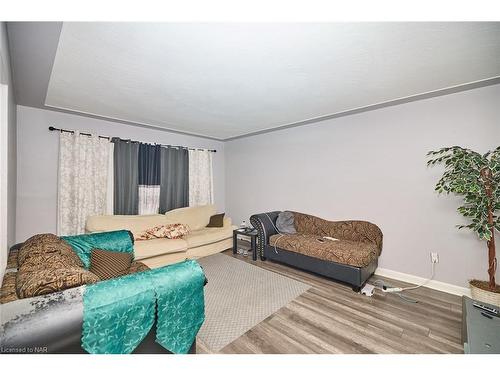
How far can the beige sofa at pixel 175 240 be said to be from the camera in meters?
3.08

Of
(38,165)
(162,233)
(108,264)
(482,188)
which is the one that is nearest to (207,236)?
(162,233)

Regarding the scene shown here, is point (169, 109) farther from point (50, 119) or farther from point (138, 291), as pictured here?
point (138, 291)

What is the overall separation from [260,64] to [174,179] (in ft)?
10.5

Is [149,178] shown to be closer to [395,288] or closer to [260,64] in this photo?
[260,64]

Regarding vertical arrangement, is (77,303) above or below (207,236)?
above

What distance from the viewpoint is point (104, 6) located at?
1138 mm

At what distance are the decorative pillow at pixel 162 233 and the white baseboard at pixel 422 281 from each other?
3125 millimetres

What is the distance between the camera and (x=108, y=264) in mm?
1994

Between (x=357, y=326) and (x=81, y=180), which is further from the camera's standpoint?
(x=81, y=180)

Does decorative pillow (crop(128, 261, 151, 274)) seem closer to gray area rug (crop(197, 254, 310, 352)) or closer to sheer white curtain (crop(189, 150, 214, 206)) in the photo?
gray area rug (crop(197, 254, 310, 352))

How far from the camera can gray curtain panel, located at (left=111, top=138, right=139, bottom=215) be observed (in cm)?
370

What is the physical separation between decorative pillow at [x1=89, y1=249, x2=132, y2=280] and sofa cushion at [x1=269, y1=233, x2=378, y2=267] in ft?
7.20

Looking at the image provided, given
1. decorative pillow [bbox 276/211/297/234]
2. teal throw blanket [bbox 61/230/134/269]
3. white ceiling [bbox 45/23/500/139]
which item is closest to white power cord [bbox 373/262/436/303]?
decorative pillow [bbox 276/211/297/234]

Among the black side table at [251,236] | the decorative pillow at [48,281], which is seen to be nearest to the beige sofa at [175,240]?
the black side table at [251,236]
